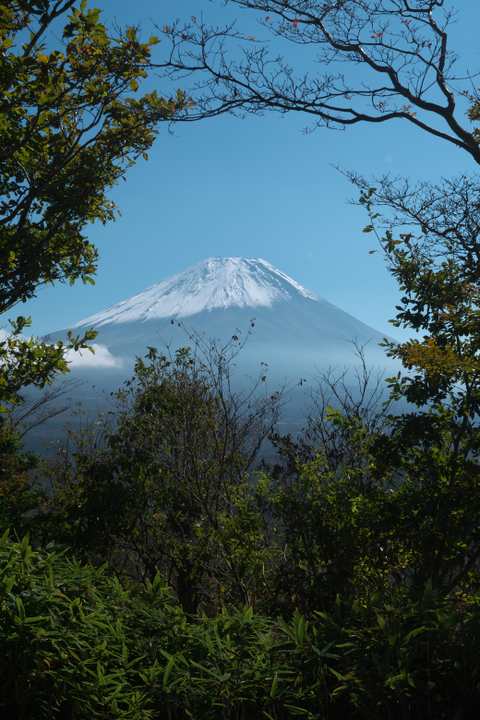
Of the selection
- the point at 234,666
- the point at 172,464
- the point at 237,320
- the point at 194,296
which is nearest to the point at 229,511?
the point at 172,464

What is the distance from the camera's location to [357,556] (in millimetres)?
3639

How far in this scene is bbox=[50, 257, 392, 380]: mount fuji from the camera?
160000mm

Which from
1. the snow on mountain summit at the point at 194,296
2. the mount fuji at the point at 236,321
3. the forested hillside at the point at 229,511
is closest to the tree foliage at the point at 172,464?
the forested hillside at the point at 229,511

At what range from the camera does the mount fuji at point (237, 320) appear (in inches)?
6299

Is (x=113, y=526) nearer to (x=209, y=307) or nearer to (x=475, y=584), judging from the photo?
(x=475, y=584)

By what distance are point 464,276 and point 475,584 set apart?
9.08 ft

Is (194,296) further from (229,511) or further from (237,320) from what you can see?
(229,511)

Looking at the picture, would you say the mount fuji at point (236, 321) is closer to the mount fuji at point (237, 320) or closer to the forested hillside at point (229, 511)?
the mount fuji at point (237, 320)

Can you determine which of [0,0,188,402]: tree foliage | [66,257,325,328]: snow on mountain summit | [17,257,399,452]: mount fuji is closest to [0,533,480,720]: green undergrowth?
[0,0,188,402]: tree foliage

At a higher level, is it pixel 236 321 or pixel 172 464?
pixel 236 321

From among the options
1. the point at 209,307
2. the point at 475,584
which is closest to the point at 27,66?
the point at 475,584

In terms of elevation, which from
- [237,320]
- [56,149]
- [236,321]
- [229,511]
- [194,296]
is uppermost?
[194,296]

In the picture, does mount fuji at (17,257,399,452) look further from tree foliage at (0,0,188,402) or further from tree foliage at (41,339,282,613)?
tree foliage at (0,0,188,402)

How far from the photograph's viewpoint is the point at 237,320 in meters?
166
